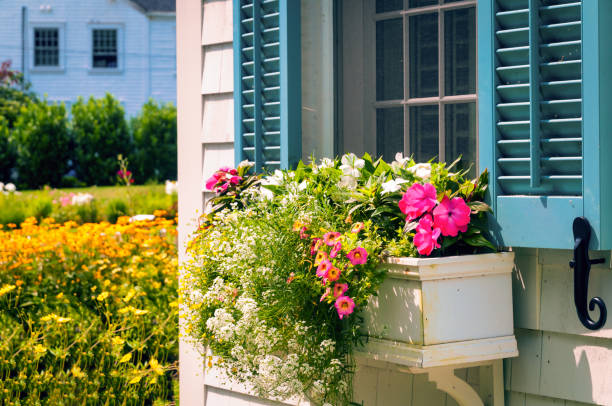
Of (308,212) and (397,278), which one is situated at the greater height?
(308,212)

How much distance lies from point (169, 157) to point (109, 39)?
5.48 metres

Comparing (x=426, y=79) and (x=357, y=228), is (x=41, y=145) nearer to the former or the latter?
(x=426, y=79)

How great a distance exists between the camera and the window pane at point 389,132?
2783 millimetres

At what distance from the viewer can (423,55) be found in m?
2.70

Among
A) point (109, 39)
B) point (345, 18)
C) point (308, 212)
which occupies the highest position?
point (109, 39)

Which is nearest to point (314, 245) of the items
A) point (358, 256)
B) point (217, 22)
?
point (358, 256)

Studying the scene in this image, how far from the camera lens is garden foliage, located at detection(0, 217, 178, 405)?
4418 mm

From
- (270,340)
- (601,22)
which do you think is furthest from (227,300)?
(601,22)

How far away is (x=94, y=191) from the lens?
48.8 feet

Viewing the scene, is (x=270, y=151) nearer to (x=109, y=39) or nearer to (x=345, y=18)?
(x=345, y=18)

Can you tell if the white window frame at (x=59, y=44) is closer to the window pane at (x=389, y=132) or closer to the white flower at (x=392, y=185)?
the window pane at (x=389, y=132)

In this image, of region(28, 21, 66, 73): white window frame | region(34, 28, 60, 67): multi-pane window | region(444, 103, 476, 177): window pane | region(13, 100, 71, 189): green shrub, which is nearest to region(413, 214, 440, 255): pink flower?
region(444, 103, 476, 177): window pane

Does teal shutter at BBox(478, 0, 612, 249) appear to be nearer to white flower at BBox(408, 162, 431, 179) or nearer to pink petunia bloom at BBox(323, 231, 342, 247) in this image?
white flower at BBox(408, 162, 431, 179)

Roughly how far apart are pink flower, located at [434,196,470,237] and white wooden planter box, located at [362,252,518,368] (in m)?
0.08
